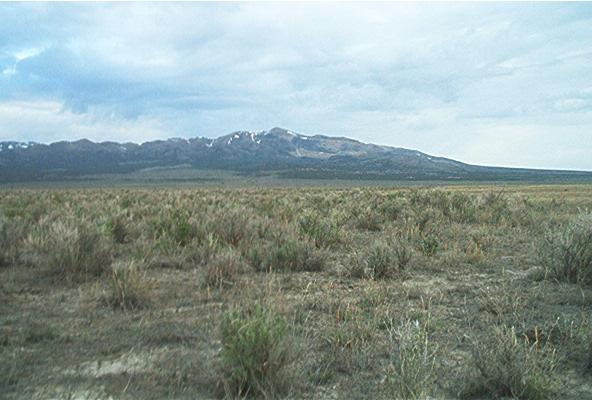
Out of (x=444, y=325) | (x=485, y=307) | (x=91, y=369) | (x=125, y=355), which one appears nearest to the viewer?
(x=91, y=369)

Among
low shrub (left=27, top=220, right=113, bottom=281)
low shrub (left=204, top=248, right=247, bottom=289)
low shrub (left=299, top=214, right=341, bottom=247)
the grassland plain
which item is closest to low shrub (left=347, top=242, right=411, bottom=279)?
the grassland plain

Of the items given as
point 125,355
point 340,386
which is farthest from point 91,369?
point 340,386

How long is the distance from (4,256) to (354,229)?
9.31 meters

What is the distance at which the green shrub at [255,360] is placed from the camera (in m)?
3.88

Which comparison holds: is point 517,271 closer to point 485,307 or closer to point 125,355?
point 485,307

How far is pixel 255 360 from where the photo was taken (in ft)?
12.9

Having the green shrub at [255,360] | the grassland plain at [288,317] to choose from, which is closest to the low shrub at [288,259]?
the grassland plain at [288,317]

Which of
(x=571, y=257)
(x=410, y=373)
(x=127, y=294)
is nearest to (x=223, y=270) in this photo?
(x=127, y=294)

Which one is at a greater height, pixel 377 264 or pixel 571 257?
pixel 571 257

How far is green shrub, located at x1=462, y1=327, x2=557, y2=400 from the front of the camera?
3873mm

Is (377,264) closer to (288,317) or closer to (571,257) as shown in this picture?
(288,317)

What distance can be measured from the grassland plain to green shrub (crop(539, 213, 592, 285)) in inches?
1.2

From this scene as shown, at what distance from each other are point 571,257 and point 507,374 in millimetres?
4638

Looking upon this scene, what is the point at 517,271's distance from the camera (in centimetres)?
876
